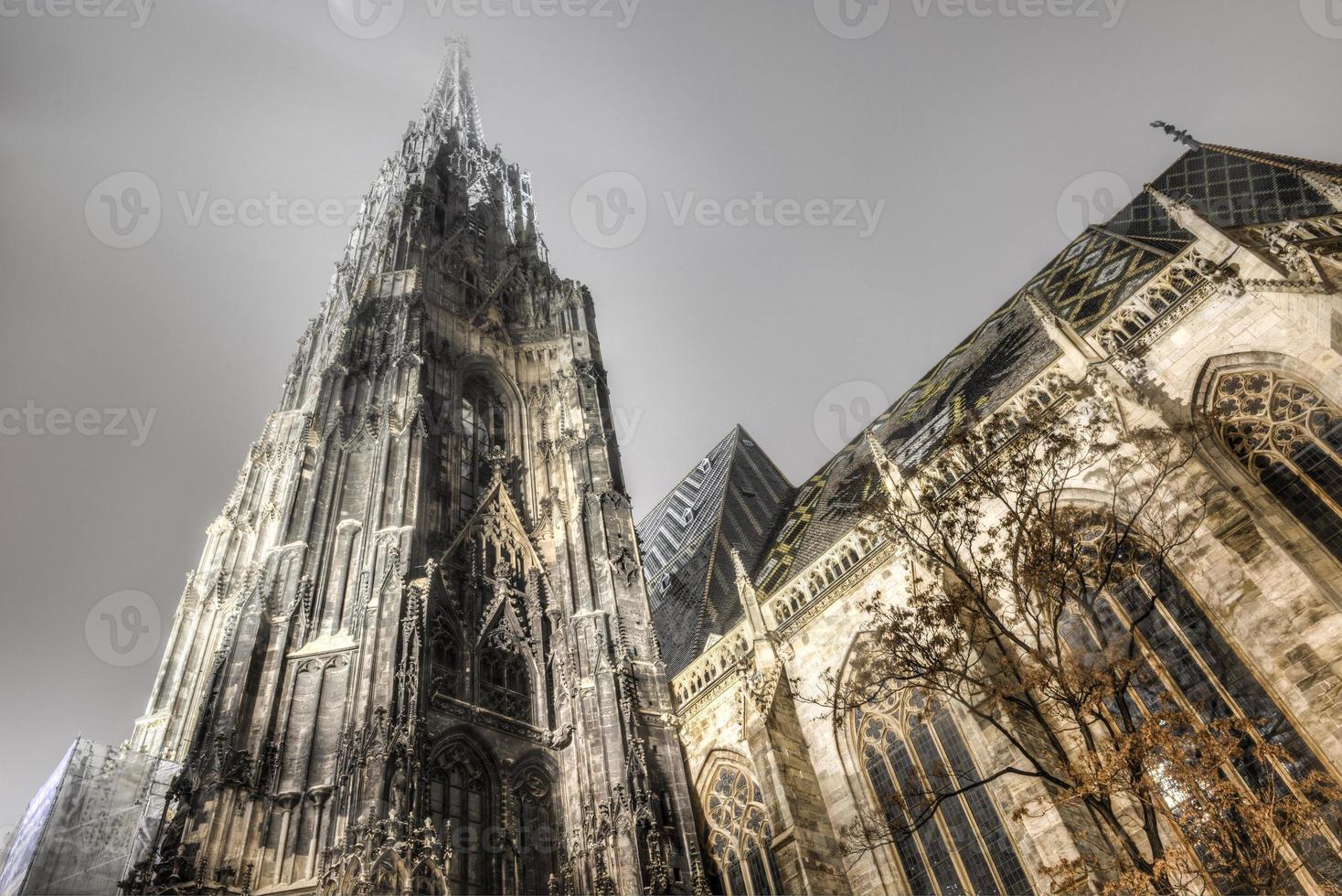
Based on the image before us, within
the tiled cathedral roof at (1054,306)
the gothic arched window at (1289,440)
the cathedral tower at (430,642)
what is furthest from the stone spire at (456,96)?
the gothic arched window at (1289,440)

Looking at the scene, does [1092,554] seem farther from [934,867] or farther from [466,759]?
[466,759]

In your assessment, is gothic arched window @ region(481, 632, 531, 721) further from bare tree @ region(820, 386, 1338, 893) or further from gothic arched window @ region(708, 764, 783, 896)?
bare tree @ region(820, 386, 1338, 893)

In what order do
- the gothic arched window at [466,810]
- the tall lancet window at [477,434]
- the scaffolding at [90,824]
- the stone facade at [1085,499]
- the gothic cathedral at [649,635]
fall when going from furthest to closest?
1. the tall lancet window at [477,434]
2. the scaffolding at [90,824]
3. the gothic arched window at [466,810]
4. the gothic cathedral at [649,635]
5. the stone facade at [1085,499]

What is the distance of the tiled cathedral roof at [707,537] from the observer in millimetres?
22125

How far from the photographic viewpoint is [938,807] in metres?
13.2

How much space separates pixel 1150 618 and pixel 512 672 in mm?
10966

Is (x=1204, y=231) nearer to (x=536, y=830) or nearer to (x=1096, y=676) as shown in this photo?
(x=1096, y=676)

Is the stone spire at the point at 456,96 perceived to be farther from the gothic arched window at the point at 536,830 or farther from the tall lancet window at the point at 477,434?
the gothic arched window at the point at 536,830

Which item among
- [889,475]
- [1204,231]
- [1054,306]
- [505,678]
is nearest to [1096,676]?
[889,475]

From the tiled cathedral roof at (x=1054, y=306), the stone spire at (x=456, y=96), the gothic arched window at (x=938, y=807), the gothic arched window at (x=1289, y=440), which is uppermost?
the stone spire at (x=456, y=96)

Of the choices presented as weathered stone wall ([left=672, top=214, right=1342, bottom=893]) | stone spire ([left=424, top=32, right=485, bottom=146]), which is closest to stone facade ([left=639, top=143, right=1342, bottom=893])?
weathered stone wall ([left=672, top=214, right=1342, bottom=893])

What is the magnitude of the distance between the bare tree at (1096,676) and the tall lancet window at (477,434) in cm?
918

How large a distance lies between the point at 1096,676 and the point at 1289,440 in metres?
5.78

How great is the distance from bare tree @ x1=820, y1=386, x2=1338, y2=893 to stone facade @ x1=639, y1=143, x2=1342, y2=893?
42 cm
